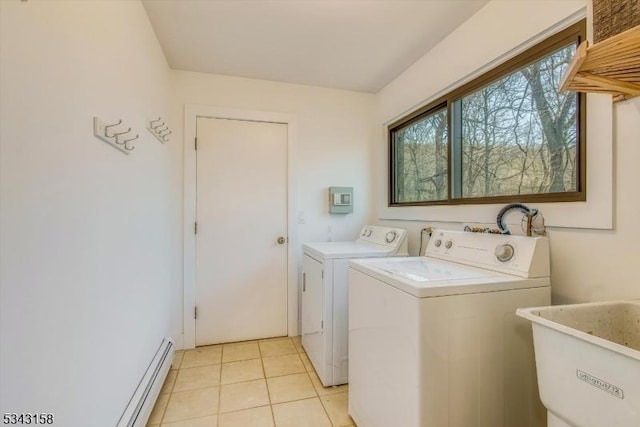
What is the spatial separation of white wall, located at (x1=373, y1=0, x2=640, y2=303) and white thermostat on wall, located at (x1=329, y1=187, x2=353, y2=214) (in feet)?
3.75

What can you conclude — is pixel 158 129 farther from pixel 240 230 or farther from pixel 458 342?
pixel 458 342

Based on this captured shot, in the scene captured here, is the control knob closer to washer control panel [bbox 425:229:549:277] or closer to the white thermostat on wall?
washer control panel [bbox 425:229:549:277]

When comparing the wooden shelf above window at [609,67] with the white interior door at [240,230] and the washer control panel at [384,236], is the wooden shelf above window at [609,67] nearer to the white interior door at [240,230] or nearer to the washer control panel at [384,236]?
the washer control panel at [384,236]

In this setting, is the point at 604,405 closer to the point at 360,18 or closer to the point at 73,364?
the point at 73,364

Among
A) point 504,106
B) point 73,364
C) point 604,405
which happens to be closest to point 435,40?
point 504,106

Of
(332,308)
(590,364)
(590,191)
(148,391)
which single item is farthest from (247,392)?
(590,191)

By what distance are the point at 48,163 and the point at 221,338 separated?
6.93 ft

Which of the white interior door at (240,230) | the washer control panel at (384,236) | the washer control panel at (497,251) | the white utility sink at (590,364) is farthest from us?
the white interior door at (240,230)

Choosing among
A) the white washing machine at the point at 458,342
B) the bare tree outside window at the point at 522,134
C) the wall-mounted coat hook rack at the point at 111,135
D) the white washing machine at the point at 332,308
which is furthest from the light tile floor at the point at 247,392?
the bare tree outside window at the point at 522,134

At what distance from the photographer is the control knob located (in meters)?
1.28

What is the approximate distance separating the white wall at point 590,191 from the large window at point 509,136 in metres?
0.07

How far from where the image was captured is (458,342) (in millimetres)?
1078

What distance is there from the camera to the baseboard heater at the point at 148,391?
1331 mm

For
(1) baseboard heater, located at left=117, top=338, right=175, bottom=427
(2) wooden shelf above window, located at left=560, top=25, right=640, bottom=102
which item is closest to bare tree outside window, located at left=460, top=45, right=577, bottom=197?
(2) wooden shelf above window, located at left=560, top=25, right=640, bottom=102
